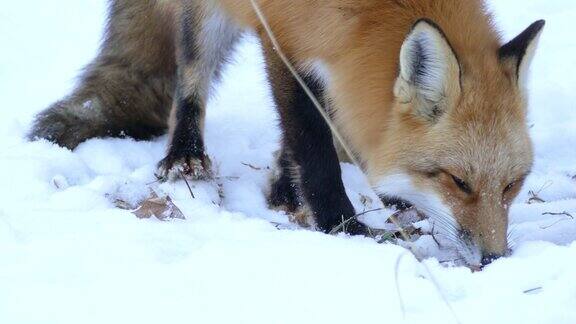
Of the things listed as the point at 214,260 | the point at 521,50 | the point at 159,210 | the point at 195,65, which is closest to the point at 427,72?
the point at 521,50

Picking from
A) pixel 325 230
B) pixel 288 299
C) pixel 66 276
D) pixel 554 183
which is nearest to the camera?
pixel 288 299

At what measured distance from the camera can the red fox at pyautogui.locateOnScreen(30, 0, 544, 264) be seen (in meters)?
3.38

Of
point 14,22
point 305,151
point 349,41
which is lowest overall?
point 14,22

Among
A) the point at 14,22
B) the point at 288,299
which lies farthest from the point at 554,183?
the point at 14,22

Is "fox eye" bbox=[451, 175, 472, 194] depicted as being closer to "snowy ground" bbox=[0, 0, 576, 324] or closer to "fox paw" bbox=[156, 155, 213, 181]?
"snowy ground" bbox=[0, 0, 576, 324]

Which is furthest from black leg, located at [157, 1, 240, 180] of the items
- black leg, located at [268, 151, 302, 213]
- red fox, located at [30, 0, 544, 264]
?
black leg, located at [268, 151, 302, 213]

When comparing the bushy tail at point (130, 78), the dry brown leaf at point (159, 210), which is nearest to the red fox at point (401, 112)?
the bushy tail at point (130, 78)

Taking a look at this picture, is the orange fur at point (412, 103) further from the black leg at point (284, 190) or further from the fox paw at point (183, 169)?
the fox paw at point (183, 169)

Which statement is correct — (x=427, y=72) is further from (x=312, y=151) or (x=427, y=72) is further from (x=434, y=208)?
(x=312, y=151)

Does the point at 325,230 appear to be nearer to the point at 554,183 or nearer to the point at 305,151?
the point at 305,151

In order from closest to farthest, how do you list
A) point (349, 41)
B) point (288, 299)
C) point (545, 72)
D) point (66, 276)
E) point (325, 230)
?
1. point (288, 299)
2. point (66, 276)
3. point (349, 41)
4. point (325, 230)
5. point (545, 72)

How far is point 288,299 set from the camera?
2525 millimetres

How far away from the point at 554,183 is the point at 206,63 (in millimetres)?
2334

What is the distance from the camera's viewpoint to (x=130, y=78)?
5289 mm
